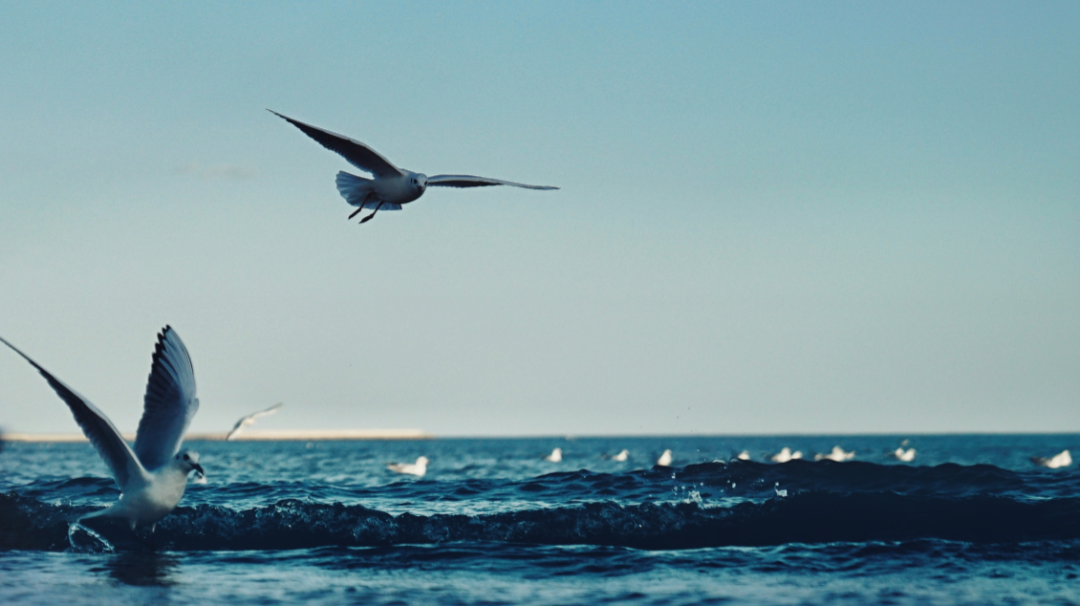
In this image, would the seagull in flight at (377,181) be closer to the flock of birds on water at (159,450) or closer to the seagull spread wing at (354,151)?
the seagull spread wing at (354,151)

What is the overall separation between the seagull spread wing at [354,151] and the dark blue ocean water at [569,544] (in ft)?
15.8

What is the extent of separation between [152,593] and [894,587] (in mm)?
7663

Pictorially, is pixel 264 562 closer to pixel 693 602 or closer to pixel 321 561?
pixel 321 561

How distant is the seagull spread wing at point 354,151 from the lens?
11531 millimetres

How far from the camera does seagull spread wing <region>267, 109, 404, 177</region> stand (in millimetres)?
11531

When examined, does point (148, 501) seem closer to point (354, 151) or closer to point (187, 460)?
point (187, 460)

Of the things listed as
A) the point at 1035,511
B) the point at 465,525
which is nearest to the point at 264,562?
the point at 465,525

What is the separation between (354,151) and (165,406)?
12.3ft

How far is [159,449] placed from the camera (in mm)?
11680

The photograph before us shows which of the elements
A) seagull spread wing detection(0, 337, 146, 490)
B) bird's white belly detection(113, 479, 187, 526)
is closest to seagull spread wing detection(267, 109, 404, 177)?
Result: seagull spread wing detection(0, 337, 146, 490)

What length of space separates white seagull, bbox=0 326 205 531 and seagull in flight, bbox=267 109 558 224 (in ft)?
9.00

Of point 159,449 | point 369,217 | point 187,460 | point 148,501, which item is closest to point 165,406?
point 159,449

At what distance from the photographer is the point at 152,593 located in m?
10.1

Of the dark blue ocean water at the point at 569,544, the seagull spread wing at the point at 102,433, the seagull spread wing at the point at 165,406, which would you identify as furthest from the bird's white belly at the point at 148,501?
the dark blue ocean water at the point at 569,544
